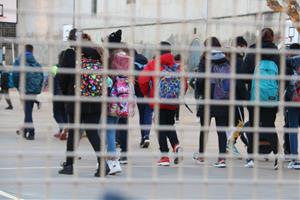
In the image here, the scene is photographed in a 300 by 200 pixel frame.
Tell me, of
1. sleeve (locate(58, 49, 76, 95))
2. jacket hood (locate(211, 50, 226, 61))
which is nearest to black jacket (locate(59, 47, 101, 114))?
sleeve (locate(58, 49, 76, 95))

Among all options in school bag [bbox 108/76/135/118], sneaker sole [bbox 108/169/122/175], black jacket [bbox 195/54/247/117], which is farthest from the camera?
sneaker sole [bbox 108/169/122/175]

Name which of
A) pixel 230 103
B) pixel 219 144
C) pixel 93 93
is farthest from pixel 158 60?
pixel 219 144

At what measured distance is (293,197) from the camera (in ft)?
24.1

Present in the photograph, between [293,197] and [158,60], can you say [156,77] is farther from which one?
[293,197]

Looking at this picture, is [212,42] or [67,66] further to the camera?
[67,66]

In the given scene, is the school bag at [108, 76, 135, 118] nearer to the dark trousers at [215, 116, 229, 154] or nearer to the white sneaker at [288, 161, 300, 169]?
the dark trousers at [215, 116, 229, 154]

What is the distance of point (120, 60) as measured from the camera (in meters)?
4.45

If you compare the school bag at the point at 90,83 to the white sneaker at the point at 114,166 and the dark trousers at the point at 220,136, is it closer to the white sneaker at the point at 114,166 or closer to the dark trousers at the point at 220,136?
the dark trousers at the point at 220,136

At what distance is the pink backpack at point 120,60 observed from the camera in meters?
4.19

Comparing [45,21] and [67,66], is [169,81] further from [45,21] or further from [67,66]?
[45,21]

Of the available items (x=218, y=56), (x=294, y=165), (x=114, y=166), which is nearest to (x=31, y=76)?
(x=218, y=56)

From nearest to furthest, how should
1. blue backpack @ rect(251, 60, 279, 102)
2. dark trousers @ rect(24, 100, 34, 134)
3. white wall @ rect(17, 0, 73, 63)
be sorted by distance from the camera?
white wall @ rect(17, 0, 73, 63), dark trousers @ rect(24, 100, 34, 134), blue backpack @ rect(251, 60, 279, 102)

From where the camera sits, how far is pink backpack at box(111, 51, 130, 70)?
4188 millimetres

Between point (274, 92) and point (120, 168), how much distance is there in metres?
2.21
